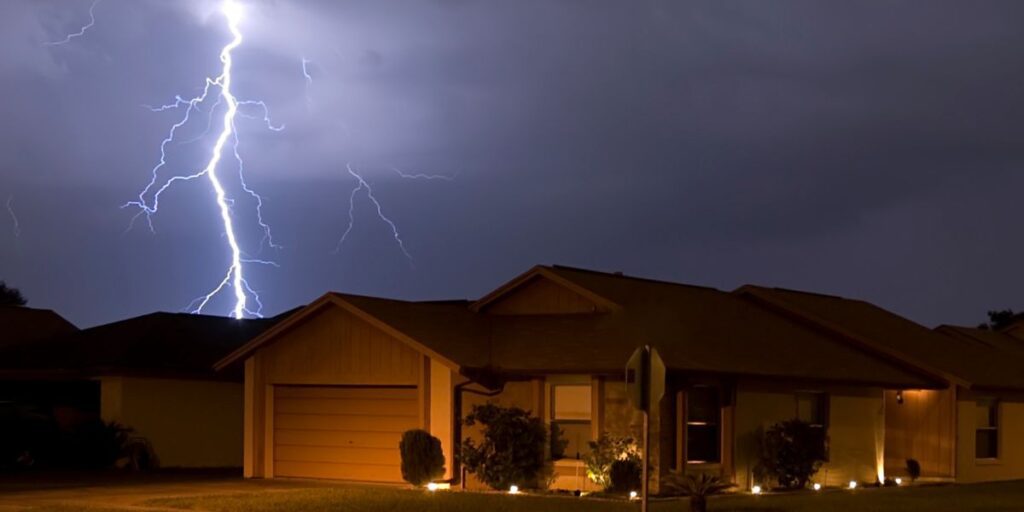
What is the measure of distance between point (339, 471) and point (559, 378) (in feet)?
17.4

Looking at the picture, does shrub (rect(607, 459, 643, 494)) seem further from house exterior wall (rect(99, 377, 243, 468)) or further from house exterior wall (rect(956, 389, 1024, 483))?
house exterior wall (rect(99, 377, 243, 468))

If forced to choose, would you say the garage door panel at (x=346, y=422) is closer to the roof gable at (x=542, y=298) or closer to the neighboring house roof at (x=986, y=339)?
the roof gable at (x=542, y=298)

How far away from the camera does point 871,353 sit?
35469mm

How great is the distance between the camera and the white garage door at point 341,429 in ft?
96.4

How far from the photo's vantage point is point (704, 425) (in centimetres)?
2838

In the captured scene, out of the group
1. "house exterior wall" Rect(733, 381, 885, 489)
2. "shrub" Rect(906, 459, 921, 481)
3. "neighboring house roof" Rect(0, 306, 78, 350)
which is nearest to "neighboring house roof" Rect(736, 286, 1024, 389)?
"house exterior wall" Rect(733, 381, 885, 489)

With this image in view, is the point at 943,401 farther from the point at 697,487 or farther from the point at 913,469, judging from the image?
the point at 697,487

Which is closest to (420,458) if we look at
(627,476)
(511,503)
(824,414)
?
(511,503)

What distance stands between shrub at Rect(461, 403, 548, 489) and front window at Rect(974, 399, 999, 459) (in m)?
13.9

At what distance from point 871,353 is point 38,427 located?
65.2 feet

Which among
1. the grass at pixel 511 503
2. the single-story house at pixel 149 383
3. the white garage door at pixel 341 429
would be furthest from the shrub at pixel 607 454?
the single-story house at pixel 149 383

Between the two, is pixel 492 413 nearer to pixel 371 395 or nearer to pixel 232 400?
pixel 371 395

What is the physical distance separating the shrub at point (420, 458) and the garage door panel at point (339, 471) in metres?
1.43

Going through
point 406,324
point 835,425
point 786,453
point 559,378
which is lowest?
point 786,453
